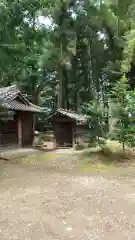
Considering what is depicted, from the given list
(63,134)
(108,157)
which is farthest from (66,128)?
(108,157)

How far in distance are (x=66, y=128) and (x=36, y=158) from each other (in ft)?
15.1

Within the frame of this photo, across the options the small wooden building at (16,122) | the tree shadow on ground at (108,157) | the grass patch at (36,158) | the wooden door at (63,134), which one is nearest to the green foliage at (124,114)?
the tree shadow on ground at (108,157)

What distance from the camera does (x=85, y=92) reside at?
955 inches

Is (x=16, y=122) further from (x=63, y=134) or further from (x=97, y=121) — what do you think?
(x=97, y=121)

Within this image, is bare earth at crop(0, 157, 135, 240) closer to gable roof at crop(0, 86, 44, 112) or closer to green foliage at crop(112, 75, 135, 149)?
green foliage at crop(112, 75, 135, 149)

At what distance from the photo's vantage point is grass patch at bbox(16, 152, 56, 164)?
11.5m

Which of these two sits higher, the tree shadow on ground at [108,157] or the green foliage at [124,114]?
the green foliage at [124,114]

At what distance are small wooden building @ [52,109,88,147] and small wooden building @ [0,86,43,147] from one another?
4.58 feet

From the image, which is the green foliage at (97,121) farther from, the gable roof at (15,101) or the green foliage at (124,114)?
the gable roof at (15,101)

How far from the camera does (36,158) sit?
471 inches

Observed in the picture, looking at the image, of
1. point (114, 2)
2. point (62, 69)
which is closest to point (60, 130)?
point (62, 69)

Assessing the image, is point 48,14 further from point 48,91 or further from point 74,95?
point 48,91

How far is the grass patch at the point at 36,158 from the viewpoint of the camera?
37.7ft

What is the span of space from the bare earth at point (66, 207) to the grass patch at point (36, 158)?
258 cm
